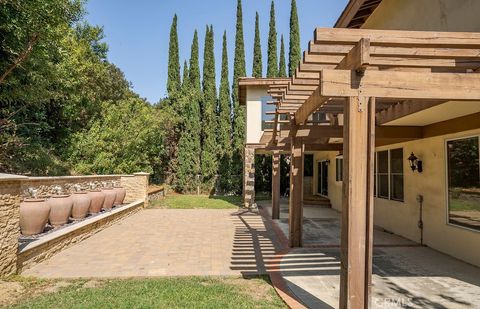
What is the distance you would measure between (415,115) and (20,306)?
747cm

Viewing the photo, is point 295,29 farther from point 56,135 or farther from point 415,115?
point 415,115

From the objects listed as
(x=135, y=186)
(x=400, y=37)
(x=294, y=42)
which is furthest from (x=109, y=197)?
(x=294, y=42)

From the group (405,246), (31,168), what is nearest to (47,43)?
(31,168)

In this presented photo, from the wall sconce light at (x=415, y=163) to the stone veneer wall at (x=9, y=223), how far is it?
29.4ft

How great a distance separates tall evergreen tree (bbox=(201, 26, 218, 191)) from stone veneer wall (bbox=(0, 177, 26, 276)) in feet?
57.6

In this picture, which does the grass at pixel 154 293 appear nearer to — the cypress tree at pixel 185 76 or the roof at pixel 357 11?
the roof at pixel 357 11

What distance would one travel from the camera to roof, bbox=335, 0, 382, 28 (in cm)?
763

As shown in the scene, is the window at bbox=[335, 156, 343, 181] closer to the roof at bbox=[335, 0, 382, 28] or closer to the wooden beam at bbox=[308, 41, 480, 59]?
the roof at bbox=[335, 0, 382, 28]

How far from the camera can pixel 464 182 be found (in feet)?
22.3

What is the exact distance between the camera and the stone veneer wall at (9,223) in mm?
5496

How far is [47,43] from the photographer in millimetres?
10750

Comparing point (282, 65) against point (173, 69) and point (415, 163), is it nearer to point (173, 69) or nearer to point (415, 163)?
point (173, 69)

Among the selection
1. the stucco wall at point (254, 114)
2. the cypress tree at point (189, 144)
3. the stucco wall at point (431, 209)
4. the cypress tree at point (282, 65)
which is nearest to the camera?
the stucco wall at point (431, 209)

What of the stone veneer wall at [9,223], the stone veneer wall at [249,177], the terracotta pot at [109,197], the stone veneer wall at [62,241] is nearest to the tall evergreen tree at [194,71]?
the stone veneer wall at [249,177]
